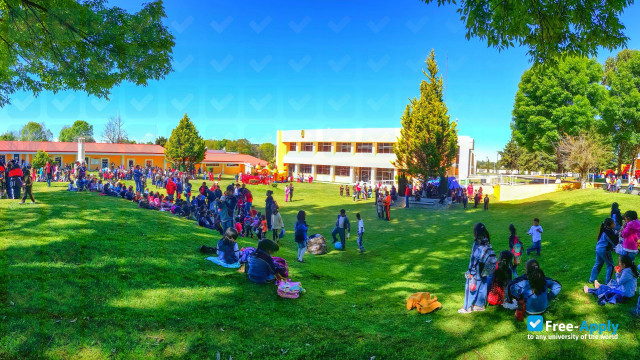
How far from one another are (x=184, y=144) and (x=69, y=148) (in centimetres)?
1847

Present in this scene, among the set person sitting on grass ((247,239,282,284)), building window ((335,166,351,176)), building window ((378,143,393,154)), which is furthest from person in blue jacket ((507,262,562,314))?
building window ((335,166,351,176))

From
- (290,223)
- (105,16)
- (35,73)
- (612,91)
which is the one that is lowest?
(290,223)

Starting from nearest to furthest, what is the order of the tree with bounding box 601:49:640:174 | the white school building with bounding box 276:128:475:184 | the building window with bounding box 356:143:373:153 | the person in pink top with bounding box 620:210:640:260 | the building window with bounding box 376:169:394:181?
the person in pink top with bounding box 620:210:640:260 < the tree with bounding box 601:49:640:174 < the white school building with bounding box 276:128:475:184 < the building window with bounding box 376:169:394:181 < the building window with bounding box 356:143:373:153

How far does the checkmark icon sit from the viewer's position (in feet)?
18.5

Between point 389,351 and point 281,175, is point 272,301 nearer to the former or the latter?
point 389,351

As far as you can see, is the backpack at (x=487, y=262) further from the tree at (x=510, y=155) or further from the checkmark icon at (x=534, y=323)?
the tree at (x=510, y=155)

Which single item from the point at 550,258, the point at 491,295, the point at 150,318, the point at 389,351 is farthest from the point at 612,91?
the point at 150,318

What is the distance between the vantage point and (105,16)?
24.3 ft

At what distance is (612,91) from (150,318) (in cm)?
4481

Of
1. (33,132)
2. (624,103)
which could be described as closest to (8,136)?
(33,132)

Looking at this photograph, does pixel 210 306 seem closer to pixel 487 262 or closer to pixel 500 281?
pixel 487 262

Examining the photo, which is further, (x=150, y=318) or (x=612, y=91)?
(x=612, y=91)

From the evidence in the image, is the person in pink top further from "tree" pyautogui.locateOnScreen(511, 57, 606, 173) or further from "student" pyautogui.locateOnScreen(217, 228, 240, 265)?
"tree" pyautogui.locateOnScreen(511, 57, 606, 173)

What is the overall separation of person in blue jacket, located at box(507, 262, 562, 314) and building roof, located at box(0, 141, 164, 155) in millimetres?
54852
